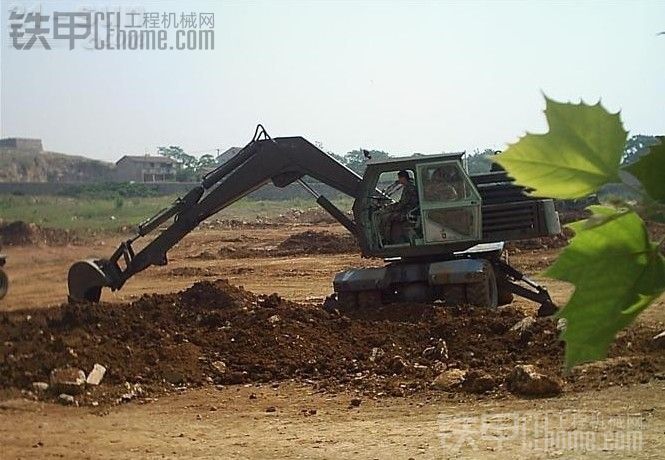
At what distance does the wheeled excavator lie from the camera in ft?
33.1

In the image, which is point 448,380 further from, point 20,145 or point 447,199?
point 20,145

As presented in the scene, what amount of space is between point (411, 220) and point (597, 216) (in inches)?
385

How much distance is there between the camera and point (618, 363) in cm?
727

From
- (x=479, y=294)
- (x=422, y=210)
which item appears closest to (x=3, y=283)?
(x=422, y=210)

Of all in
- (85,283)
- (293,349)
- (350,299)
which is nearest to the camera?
(293,349)

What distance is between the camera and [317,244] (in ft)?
79.7

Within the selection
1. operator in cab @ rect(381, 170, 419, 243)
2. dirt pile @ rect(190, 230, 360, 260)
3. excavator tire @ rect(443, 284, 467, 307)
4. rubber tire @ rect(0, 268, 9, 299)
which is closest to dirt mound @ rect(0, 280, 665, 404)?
excavator tire @ rect(443, 284, 467, 307)

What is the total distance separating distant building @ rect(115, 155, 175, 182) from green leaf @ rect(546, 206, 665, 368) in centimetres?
4796

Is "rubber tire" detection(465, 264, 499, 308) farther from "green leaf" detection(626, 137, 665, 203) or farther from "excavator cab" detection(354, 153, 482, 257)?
"green leaf" detection(626, 137, 665, 203)

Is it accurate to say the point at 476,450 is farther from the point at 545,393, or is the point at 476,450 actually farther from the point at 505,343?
the point at 505,343

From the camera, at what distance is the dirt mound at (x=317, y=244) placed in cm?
2341

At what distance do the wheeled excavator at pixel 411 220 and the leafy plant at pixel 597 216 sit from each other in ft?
30.1

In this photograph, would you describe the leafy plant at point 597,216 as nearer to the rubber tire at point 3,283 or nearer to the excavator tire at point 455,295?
the excavator tire at point 455,295

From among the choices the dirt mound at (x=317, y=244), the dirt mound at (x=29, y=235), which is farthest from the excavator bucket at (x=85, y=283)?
the dirt mound at (x=29, y=235)
